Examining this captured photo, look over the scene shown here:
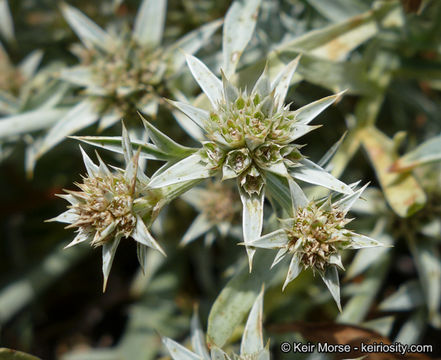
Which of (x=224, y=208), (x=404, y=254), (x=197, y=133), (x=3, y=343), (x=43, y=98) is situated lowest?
(x=404, y=254)

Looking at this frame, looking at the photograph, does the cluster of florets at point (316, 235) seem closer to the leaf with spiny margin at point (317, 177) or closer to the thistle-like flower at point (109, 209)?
the leaf with spiny margin at point (317, 177)

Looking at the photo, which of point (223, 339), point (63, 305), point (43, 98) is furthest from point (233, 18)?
point (63, 305)

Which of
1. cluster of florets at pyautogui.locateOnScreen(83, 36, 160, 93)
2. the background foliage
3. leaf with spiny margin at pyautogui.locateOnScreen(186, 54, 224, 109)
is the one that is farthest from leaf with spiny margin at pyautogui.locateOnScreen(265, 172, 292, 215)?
cluster of florets at pyautogui.locateOnScreen(83, 36, 160, 93)

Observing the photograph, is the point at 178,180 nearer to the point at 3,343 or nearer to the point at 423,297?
the point at 423,297

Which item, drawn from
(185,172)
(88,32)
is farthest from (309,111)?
(88,32)

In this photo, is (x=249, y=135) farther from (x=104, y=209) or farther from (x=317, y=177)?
(x=104, y=209)

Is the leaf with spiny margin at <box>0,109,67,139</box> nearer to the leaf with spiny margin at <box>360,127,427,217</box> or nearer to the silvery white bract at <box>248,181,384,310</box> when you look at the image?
the silvery white bract at <box>248,181,384,310</box>

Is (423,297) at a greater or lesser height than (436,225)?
lesser
